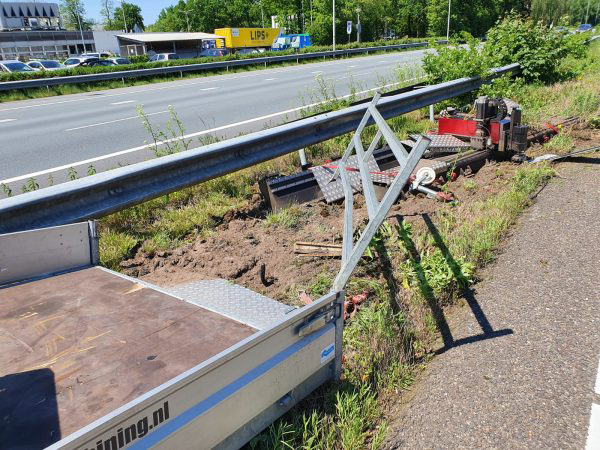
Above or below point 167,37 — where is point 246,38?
below

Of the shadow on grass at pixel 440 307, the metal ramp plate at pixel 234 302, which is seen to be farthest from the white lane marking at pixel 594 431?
the metal ramp plate at pixel 234 302

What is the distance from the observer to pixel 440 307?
380cm

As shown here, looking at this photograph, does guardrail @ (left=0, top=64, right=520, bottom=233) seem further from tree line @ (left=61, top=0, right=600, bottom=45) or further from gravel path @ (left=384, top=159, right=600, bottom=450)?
tree line @ (left=61, top=0, right=600, bottom=45)

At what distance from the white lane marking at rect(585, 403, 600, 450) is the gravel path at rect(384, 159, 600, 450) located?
0.02 m

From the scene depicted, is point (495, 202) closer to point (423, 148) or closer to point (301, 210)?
point (301, 210)

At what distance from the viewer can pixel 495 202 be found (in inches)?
214

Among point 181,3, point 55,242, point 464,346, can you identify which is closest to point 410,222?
point 464,346

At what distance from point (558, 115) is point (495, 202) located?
5295 millimetres

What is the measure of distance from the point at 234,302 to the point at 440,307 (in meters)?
1.56

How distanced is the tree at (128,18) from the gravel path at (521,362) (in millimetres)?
143482

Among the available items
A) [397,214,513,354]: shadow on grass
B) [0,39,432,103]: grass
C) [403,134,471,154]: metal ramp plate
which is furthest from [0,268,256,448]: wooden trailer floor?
[0,39,432,103]: grass

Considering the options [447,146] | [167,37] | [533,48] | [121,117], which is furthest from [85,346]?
[167,37]

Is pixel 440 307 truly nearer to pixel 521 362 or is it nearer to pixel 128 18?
pixel 521 362

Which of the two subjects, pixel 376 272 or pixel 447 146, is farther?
pixel 447 146
